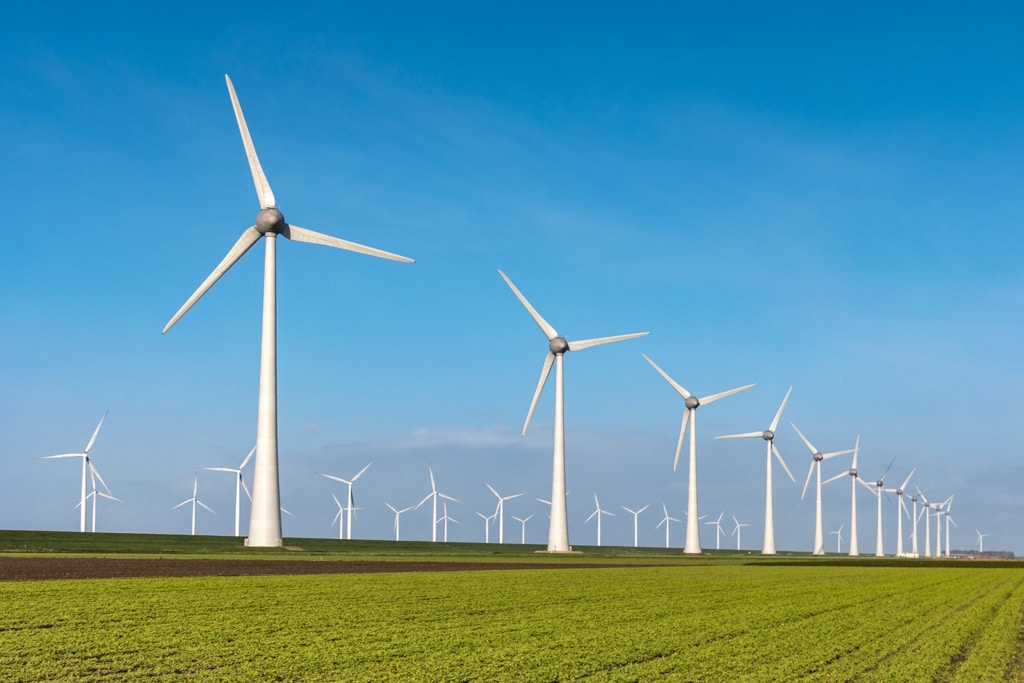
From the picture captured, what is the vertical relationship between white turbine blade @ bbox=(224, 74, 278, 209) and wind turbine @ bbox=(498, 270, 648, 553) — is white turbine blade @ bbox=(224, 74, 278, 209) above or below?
above

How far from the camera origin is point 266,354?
76.2 meters

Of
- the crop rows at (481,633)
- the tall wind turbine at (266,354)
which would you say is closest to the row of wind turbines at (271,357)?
the tall wind turbine at (266,354)

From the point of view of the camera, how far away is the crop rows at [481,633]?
18.9m

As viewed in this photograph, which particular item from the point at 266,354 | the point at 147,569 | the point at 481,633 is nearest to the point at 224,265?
the point at 266,354

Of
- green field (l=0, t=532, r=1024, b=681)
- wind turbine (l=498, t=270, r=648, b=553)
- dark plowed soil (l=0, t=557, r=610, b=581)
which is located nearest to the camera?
green field (l=0, t=532, r=1024, b=681)

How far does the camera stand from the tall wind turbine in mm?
75125

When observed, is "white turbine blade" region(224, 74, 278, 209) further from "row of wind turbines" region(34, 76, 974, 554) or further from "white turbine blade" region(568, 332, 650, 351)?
"white turbine blade" region(568, 332, 650, 351)

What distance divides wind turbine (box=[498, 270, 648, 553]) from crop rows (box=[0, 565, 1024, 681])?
5432 centimetres

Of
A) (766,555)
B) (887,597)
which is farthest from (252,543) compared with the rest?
(766,555)

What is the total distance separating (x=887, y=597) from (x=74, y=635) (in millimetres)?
32025

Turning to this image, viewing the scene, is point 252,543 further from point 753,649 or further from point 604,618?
point 753,649

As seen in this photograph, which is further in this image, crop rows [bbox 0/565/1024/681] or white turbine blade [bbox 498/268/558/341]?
white turbine blade [bbox 498/268/558/341]

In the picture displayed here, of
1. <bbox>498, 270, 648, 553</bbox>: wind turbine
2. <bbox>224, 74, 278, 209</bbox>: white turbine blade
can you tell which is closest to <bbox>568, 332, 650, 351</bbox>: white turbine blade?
<bbox>498, 270, 648, 553</bbox>: wind turbine

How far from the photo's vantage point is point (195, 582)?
40.7 meters
